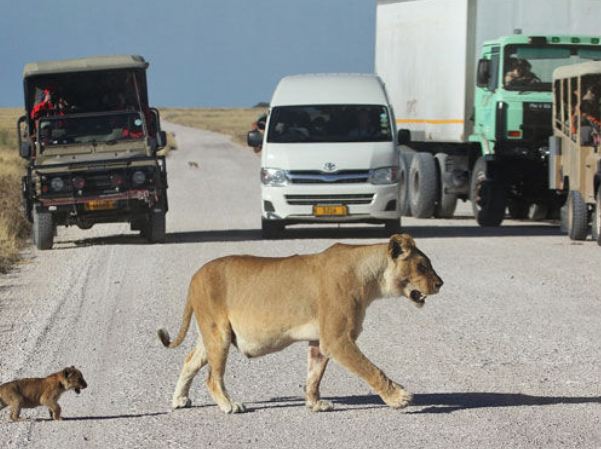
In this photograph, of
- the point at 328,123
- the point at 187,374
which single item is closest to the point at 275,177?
the point at 328,123

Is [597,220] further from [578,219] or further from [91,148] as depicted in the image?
[91,148]

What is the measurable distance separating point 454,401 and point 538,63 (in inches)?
614

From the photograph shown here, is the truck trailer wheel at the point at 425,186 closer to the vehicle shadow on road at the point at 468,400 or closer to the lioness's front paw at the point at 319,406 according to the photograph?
the vehicle shadow on road at the point at 468,400

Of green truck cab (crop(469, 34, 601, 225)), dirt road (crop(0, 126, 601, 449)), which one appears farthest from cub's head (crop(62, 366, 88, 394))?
green truck cab (crop(469, 34, 601, 225))

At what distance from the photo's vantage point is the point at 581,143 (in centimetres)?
2067

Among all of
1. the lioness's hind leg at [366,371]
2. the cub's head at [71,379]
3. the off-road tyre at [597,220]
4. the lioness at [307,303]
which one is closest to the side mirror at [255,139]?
the off-road tyre at [597,220]

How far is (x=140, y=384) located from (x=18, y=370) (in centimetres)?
100

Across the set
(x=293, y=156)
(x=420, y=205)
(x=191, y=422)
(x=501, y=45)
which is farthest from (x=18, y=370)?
(x=420, y=205)

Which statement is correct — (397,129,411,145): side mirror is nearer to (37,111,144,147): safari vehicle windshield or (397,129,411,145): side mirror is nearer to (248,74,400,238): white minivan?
(248,74,400,238): white minivan

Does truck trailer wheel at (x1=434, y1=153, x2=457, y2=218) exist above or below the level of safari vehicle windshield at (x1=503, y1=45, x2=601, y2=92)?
below

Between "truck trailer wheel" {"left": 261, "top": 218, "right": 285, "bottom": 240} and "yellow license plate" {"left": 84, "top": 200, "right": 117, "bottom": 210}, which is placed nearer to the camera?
"yellow license plate" {"left": 84, "top": 200, "right": 117, "bottom": 210}

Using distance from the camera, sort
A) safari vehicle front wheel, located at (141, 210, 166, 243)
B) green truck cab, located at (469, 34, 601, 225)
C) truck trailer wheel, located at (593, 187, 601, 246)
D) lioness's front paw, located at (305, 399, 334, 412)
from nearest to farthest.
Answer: lioness's front paw, located at (305, 399, 334, 412) → truck trailer wheel, located at (593, 187, 601, 246) → safari vehicle front wheel, located at (141, 210, 166, 243) → green truck cab, located at (469, 34, 601, 225)

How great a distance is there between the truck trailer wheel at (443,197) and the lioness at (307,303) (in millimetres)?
18128

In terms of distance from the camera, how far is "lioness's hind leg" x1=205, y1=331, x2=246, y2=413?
834cm
